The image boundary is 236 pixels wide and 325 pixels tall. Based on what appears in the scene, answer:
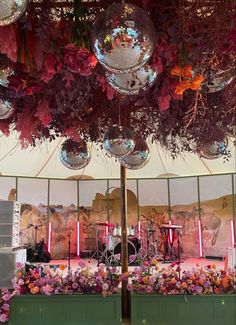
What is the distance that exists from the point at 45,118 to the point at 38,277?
8.55ft

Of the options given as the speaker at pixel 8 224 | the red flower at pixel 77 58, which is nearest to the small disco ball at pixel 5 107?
the red flower at pixel 77 58

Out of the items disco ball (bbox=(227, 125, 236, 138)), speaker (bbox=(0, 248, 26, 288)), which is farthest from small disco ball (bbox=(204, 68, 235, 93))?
speaker (bbox=(0, 248, 26, 288))

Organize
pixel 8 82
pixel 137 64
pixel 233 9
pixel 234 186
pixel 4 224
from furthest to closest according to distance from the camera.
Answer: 1. pixel 234 186
2. pixel 4 224
3. pixel 8 82
4. pixel 233 9
5. pixel 137 64

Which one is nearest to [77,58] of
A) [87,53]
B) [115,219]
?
[87,53]

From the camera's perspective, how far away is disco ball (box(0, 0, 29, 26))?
51.4 inches

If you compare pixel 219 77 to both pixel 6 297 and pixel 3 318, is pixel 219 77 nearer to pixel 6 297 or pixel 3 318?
pixel 6 297

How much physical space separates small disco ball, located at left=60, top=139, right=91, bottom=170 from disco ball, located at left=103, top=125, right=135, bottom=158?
747 mm

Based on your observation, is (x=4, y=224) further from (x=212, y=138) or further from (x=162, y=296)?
(x=212, y=138)

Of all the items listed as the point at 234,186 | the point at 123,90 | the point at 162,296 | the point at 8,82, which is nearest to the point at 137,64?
the point at 123,90

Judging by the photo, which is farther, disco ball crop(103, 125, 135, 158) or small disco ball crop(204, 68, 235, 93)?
disco ball crop(103, 125, 135, 158)

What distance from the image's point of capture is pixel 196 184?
1299 cm

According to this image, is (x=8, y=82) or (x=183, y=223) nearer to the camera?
(x=8, y=82)

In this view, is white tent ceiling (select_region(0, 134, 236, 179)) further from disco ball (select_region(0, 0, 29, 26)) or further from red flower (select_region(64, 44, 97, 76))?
disco ball (select_region(0, 0, 29, 26))

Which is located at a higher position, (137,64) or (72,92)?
(72,92)
